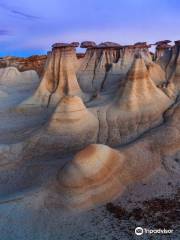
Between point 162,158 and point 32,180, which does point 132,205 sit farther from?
point 32,180

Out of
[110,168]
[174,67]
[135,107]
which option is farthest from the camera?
[174,67]

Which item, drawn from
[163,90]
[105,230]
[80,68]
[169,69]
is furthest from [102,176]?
[80,68]

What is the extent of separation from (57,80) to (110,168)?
429 inches

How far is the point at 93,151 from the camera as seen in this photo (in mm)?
10469

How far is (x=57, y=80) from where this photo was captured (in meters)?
20.5

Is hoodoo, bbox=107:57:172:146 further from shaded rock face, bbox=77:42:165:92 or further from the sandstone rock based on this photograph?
the sandstone rock

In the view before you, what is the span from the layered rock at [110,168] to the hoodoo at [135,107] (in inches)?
62.6

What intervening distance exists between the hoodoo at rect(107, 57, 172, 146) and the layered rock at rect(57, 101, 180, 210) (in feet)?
5.21

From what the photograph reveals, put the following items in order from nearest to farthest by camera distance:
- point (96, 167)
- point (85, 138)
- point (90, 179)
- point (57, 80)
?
1. point (90, 179)
2. point (96, 167)
3. point (85, 138)
4. point (57, 80)

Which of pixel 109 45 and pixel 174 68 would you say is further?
pixel 109 45

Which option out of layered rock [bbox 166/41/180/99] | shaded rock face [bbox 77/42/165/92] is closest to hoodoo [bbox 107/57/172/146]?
layered rock [bbox 166/41/180/99]

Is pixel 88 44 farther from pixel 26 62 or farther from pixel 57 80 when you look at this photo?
pixel 26 62

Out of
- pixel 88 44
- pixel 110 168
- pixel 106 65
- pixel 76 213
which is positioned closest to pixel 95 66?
pixel 106 65

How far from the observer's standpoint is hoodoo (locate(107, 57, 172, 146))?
13539mm
